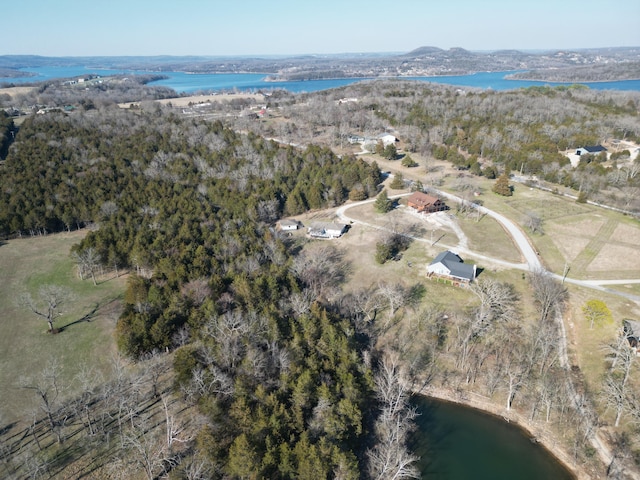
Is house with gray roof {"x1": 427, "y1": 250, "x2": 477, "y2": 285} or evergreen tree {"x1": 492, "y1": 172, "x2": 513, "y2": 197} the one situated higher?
evergreen tree {"x1": 492, "y1": 172, "x2": 513, "y2": 197}

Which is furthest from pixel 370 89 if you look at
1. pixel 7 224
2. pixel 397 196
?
pixel 7 224

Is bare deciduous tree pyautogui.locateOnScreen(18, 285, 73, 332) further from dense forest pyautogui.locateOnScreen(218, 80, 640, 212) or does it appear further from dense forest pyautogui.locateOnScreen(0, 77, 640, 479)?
dense forest pyautogui.locateOnScreen(218, 80, 640, 212)

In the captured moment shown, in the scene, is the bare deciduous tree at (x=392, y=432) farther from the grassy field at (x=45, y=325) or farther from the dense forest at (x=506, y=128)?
the dense forest at (x=506, y=128)

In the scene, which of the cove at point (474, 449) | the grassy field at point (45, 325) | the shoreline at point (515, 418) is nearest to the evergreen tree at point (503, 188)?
the shoreline at point (515, 418)

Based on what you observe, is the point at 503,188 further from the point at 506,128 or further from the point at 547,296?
the point at 547,296

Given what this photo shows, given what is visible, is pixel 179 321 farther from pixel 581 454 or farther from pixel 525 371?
pixel 581 454

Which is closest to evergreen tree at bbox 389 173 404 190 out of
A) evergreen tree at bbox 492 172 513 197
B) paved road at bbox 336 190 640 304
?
paved road at bbox 336 190 640 304
